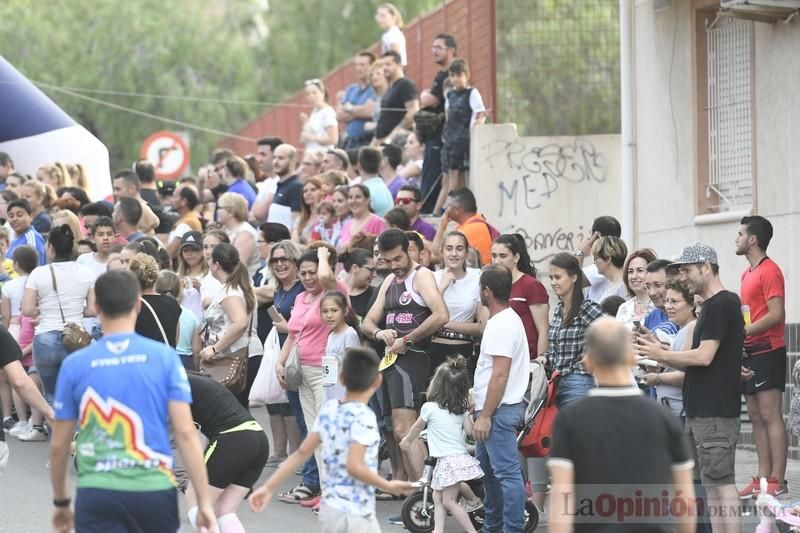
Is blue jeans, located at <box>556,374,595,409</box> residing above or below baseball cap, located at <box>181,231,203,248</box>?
below

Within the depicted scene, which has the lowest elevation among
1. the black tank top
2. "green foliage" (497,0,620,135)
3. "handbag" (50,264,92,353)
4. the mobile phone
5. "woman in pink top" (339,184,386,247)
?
→ "handbag" (50,264,92,353)

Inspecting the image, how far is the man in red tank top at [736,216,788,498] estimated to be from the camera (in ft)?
39.4

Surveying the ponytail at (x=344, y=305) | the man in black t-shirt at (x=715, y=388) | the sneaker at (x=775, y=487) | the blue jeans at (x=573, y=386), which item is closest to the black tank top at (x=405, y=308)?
the ponytail at (x=344, y=305)

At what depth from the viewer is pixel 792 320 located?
45.2 feet

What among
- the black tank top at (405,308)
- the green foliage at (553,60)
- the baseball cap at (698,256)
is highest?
the green foliage at (553,60)

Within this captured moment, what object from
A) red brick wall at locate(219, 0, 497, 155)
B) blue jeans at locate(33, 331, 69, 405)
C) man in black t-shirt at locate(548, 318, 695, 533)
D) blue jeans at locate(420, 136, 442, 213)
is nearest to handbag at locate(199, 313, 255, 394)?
blue jeans at locate(33, 331, 69, 405)

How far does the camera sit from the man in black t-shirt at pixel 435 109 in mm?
17797

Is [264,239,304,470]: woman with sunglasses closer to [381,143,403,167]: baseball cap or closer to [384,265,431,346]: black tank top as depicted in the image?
[384,265,431,346]: black tank top

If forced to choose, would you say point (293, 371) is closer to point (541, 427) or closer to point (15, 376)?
Result: point (541, 427)

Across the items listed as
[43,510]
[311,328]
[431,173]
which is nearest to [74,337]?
[43,510]

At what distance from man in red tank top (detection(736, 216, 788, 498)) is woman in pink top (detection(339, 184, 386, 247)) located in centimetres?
416

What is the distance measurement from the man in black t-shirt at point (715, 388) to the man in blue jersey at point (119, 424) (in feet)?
11.6

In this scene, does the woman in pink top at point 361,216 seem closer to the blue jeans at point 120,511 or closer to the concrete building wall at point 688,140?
the concrete building wall at point 688,140

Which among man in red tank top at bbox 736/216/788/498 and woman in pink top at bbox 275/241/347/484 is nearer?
man in red tank top at bbox 736/216/788/498
